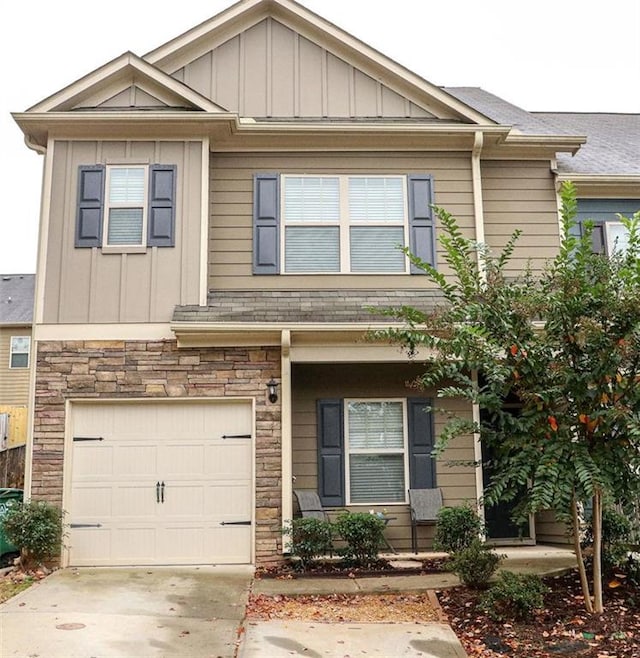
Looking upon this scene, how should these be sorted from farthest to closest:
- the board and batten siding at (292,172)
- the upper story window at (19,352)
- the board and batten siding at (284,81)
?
the upper story window at (19,352), the board and batten siding at (284,81), the board and batten siding at (292,172)

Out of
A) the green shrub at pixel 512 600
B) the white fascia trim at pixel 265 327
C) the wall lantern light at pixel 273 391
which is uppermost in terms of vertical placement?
the white fascia trim at pixel 265 327

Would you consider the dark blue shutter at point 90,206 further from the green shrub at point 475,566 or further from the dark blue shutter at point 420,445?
the green shrub at point 475,566

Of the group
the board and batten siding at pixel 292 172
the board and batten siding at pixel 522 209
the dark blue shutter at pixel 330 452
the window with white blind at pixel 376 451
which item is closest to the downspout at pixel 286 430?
the dark blue shutter at pixel 330 452

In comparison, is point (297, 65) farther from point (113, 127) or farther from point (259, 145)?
point (113, 127)

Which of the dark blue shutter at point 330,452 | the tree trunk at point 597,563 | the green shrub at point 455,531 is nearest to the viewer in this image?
the tree trunk at point 597,563

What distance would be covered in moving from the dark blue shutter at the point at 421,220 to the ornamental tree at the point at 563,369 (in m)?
3.05

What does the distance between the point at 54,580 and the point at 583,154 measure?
9.49 metres

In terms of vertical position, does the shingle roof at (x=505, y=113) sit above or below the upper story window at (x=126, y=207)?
above

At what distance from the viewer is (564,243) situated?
18.8 feet

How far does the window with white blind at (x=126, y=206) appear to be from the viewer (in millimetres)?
8461

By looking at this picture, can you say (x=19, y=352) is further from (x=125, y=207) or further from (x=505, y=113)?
(x=505, y=113)

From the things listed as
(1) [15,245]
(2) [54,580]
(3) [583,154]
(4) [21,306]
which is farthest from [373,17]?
(1) [15,245]

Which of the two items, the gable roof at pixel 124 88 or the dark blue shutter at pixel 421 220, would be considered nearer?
the gable roof at pixel 124 88

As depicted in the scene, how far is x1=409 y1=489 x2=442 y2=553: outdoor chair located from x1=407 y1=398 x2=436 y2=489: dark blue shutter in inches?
3.8
